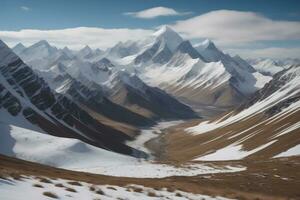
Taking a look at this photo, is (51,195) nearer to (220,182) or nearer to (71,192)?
(71,192)

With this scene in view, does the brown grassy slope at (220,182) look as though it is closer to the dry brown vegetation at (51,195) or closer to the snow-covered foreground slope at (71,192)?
the snow-covered foreground slope at (71,192)

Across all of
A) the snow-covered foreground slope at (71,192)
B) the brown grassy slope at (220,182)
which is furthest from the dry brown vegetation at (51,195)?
the brown grassy slope at (220,182)

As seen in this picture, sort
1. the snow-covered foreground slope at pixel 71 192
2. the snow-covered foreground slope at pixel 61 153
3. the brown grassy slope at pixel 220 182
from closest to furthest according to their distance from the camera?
the snow-covered foreground slope at pixel 71 192 < the brown grassy slope at pixel 220 182 < the snow-covered foreground slope at pixel 61 153

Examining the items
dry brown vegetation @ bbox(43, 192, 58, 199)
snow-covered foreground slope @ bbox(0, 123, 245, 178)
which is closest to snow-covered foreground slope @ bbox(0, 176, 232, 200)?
dry brown vegetation @ bbox(43, 192, 58, 199)

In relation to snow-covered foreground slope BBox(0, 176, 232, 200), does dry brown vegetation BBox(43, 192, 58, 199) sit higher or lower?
lower

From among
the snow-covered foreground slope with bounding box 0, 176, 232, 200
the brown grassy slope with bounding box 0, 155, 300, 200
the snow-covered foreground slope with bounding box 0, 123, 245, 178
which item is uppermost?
the snow-covered foreground slope with bounding box 0, 123, 245, 178

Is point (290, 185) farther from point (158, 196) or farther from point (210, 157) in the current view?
point (210, 157)

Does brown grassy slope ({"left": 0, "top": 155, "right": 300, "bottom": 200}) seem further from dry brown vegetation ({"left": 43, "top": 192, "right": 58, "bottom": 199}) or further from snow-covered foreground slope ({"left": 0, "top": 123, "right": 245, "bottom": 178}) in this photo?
snow-covered foreground slope ({"left": 0, "top": 123, "right": 245, "bottom": 178})

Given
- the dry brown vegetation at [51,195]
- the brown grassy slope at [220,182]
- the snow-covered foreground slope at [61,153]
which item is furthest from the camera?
the snow-covered foreground slope at [61,153]

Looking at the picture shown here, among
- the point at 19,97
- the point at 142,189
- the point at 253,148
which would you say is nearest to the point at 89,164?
the point at 142,189
